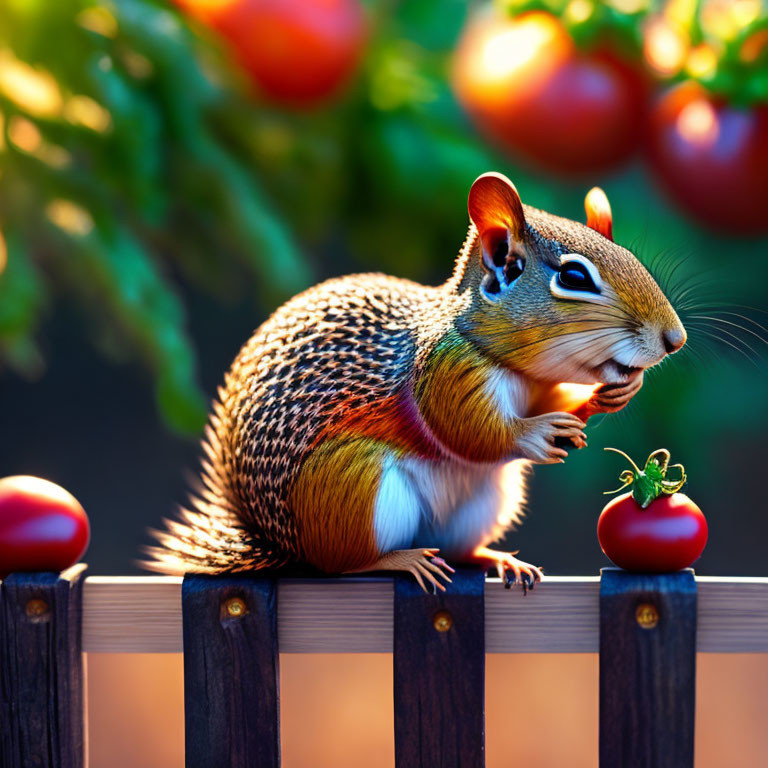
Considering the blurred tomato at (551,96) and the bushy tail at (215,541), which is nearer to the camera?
the bushy tail at (215,541)

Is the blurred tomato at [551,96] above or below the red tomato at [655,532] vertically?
above

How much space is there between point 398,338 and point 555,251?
157 millimetres

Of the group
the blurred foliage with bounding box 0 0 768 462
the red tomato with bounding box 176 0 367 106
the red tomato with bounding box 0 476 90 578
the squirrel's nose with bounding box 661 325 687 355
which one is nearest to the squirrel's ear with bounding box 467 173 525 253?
the squirrel's nose with bounding box 661 325 687 355

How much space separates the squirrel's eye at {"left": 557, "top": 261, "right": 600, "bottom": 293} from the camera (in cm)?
81

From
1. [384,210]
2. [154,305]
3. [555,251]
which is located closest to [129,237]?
[154,305]

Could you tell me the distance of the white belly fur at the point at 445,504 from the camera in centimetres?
86

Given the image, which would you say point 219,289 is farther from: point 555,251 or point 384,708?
point 555,251

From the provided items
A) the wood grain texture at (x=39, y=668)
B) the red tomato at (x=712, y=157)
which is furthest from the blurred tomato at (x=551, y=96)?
the wood grain texture at (x=39, y=668)

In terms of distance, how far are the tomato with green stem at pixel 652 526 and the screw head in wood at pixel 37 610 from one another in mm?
468

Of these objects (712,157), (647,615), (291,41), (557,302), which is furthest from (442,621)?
(291,41)

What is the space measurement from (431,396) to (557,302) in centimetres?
13

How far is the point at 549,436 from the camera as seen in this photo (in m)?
0.82

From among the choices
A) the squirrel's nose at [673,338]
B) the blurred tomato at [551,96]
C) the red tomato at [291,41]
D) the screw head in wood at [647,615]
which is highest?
the red tomato at [291,41]

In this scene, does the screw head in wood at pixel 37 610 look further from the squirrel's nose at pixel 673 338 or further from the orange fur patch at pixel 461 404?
the squirrel's nose at pixel 673 338
